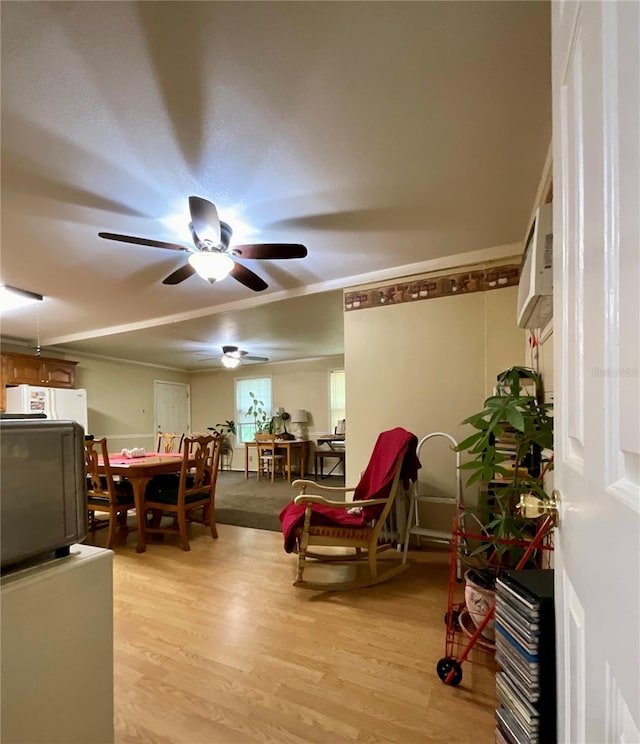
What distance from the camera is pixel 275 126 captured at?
151cm

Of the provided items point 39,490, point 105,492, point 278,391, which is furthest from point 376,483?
point 278,391

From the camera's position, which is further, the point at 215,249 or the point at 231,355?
the point at 231,355

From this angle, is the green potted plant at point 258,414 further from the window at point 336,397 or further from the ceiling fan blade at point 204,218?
the ceiling fan blade at point 204,218

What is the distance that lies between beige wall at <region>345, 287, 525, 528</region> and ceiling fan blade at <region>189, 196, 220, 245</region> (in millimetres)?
1648

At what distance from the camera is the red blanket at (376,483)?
235 centimetres

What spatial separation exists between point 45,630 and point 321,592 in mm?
1820

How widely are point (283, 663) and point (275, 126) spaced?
2.34m

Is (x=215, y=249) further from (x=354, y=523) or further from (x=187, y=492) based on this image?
(x=187, y=492)

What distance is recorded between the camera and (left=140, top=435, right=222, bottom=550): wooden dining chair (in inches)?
122

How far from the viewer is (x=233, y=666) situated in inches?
63.4

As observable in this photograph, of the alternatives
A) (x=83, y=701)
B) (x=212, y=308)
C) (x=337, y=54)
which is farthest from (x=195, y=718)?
(x=212, y=308)

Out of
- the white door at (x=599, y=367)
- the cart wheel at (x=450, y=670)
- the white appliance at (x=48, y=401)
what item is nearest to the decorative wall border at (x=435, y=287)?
the white door at (x=599, y=367)

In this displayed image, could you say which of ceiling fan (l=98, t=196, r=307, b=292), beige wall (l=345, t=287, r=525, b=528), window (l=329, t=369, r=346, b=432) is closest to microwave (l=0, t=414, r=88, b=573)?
ceiling fan (l=98, t=196, r=307, b=292)

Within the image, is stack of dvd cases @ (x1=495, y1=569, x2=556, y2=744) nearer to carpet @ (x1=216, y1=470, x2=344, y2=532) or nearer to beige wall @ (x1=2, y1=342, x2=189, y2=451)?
carpet @ (x1=216, y1=470, x2=344, y2=532)
